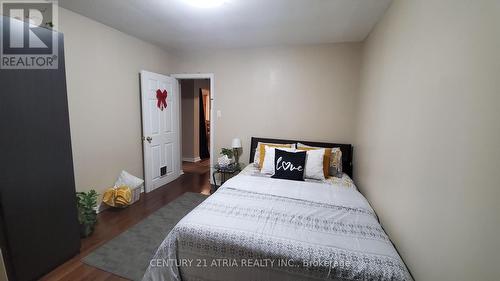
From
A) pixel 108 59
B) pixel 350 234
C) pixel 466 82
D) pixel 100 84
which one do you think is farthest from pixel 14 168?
pixel 466 82

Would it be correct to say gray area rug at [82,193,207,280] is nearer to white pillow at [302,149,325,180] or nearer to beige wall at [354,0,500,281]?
white pillow at [302,149,325,180]

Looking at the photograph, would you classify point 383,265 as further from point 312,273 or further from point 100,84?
point 100,84

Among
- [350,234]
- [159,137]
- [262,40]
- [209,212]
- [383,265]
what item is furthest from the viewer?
[159,137]

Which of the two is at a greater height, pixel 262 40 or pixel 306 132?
pixel 262 40

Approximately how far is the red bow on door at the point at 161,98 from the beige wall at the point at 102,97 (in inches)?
12.3

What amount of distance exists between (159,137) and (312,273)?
317 centimetres

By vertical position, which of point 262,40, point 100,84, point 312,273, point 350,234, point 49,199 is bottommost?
point 312,273

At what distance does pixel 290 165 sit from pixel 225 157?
4.05 ft

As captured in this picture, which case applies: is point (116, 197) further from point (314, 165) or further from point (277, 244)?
point (314, 165)

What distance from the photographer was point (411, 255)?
4.24 feet

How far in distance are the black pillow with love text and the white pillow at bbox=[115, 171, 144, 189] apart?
2.00 metres

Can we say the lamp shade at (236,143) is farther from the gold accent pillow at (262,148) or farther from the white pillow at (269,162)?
the white pillow at (269,162)

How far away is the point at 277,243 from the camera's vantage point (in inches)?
53.3

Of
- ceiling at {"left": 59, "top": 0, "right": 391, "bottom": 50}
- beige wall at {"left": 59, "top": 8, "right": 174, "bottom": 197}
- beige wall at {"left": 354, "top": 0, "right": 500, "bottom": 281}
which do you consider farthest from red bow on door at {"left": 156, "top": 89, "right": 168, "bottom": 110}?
beige wall at {"left": 354, "top": 0, "right": 500, "bottom": 281}
